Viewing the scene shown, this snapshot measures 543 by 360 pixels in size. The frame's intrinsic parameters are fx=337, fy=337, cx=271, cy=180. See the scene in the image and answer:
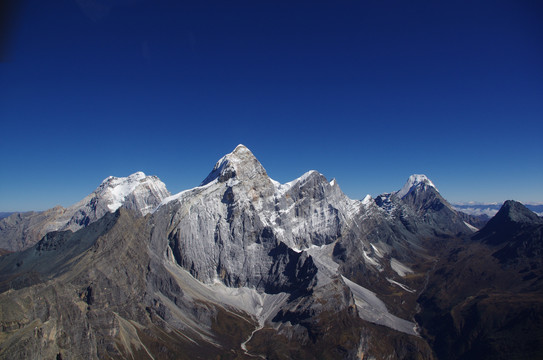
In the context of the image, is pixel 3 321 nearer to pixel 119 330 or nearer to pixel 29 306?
pixel 29 306

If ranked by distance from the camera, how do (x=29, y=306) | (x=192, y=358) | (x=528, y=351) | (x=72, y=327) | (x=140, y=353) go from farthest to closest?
(x=528, y=351)
(x=192, y=358)
(x=140, y=353)
(x=72, y=327)
(x=29, y=306)

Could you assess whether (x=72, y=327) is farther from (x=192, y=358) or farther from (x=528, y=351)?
(x=528, y=351)

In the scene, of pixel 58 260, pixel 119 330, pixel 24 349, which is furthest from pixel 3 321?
pixel 58 260

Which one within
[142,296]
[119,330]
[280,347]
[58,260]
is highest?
[58,260]

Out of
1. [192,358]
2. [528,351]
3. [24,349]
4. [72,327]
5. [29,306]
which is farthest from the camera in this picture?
[528,351]

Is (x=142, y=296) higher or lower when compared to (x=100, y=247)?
lower

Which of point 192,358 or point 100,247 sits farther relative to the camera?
point 100,247

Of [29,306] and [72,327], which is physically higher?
[29,306]

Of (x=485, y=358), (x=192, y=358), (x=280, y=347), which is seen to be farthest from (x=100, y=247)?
Result: (x=485, y=358)

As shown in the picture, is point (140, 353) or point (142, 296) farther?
point (142, 296)
